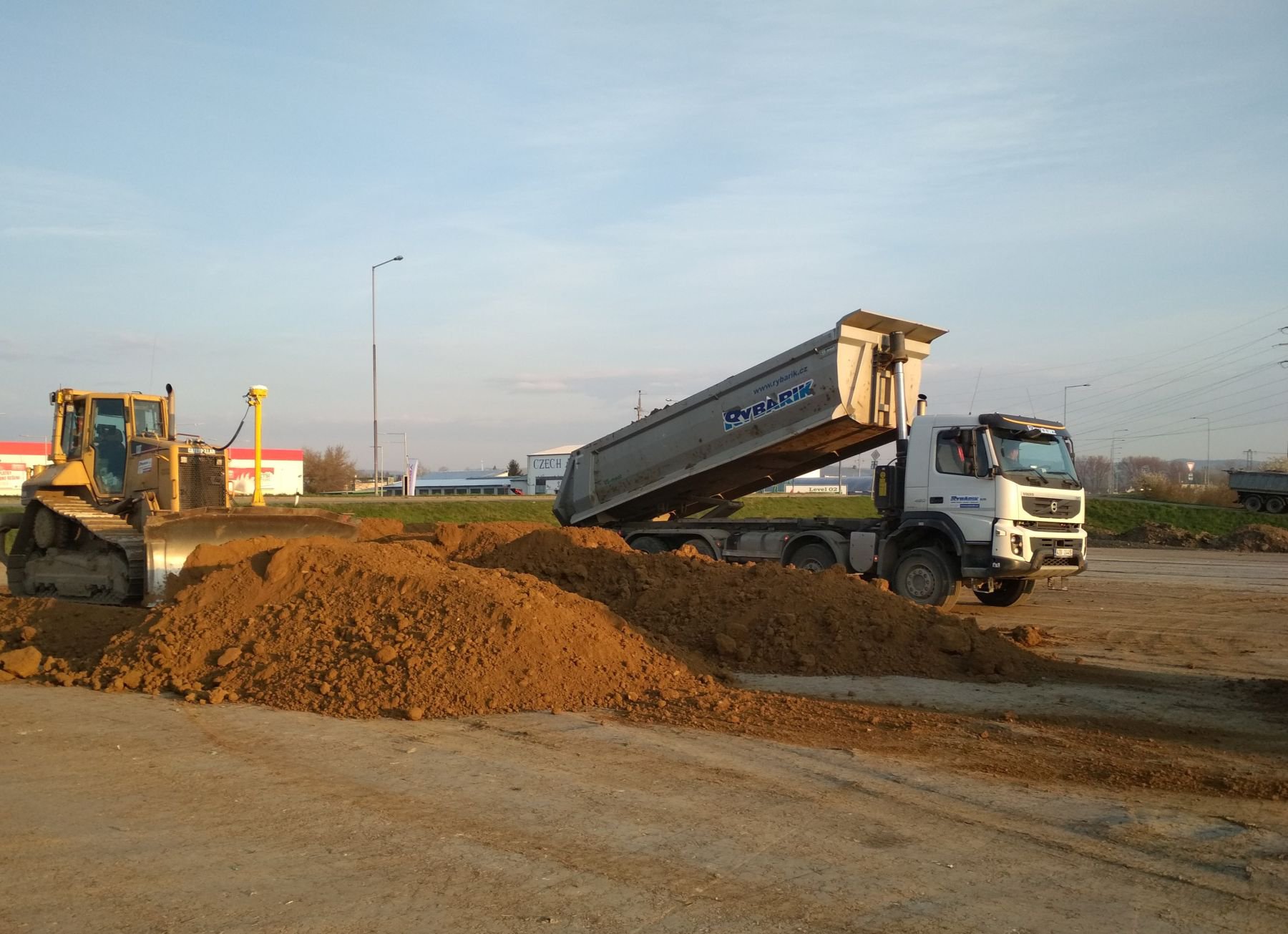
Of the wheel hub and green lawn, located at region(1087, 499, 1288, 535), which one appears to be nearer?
the wheel hub

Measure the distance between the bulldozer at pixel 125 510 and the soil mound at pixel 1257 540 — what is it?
3017 cm

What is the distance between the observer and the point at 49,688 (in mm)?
9109

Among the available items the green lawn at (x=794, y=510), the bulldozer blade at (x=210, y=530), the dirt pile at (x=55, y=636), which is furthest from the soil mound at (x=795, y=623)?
Answer: the green lawn at (x=794, y=510)

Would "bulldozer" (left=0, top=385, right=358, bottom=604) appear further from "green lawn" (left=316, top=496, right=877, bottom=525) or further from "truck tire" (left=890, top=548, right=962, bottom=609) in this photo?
"green lawn" (left=316, top=496, right=877, bottom=525)

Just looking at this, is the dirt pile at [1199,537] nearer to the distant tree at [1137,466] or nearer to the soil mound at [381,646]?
the soil mound at [381,646]

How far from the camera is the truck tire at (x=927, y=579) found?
44.3 feet

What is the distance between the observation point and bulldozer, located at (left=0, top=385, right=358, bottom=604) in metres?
12.6

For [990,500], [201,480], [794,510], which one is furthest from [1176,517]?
[201,480]

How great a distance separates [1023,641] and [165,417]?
487 inches

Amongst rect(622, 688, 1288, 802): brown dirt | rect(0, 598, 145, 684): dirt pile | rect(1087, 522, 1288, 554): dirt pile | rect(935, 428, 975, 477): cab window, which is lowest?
rect(622, 688, 1288, 802): brown dirt

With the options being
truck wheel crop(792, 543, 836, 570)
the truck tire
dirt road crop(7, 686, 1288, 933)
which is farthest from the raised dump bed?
dirt road crop(7, 686, 1288, 933)

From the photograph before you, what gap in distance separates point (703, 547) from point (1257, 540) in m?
25.5

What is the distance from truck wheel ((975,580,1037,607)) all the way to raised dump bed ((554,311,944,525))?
276cm

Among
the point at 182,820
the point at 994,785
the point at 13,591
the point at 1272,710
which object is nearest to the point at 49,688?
the point at 182,820
